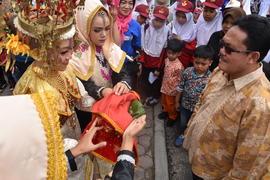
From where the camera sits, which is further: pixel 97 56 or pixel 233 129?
pixel 97 56

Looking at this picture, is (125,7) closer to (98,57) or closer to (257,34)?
(98,57)

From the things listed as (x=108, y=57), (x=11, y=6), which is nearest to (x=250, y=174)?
(x=108, y=57)

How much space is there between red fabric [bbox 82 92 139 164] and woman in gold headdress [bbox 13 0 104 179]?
29 centimetres

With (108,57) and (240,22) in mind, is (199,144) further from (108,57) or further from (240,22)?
(108,57)

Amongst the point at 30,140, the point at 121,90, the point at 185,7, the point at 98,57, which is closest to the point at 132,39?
the point at 185,7

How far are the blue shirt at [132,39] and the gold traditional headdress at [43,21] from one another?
8.20 feet

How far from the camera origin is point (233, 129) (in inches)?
78.2

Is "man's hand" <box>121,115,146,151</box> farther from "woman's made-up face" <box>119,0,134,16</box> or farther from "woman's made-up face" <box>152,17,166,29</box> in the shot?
"woman's made-up face" <box>152,17,166,29</box>

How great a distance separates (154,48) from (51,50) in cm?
325

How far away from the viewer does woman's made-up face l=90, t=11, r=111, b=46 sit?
8.47 ft

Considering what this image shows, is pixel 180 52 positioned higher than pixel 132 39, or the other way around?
pixel 132 39

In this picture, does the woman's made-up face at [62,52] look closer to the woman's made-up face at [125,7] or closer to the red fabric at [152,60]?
the woman's made-up face at [125,7]

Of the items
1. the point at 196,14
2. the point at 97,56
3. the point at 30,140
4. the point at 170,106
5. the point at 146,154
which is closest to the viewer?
the point at 30,140

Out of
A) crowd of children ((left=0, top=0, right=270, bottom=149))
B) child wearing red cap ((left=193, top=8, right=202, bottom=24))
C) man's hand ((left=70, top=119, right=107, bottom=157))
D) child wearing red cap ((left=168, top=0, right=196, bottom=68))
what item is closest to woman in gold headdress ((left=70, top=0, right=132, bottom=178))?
crowd of children ((left=0, top=0, right=270, bottom=149))
